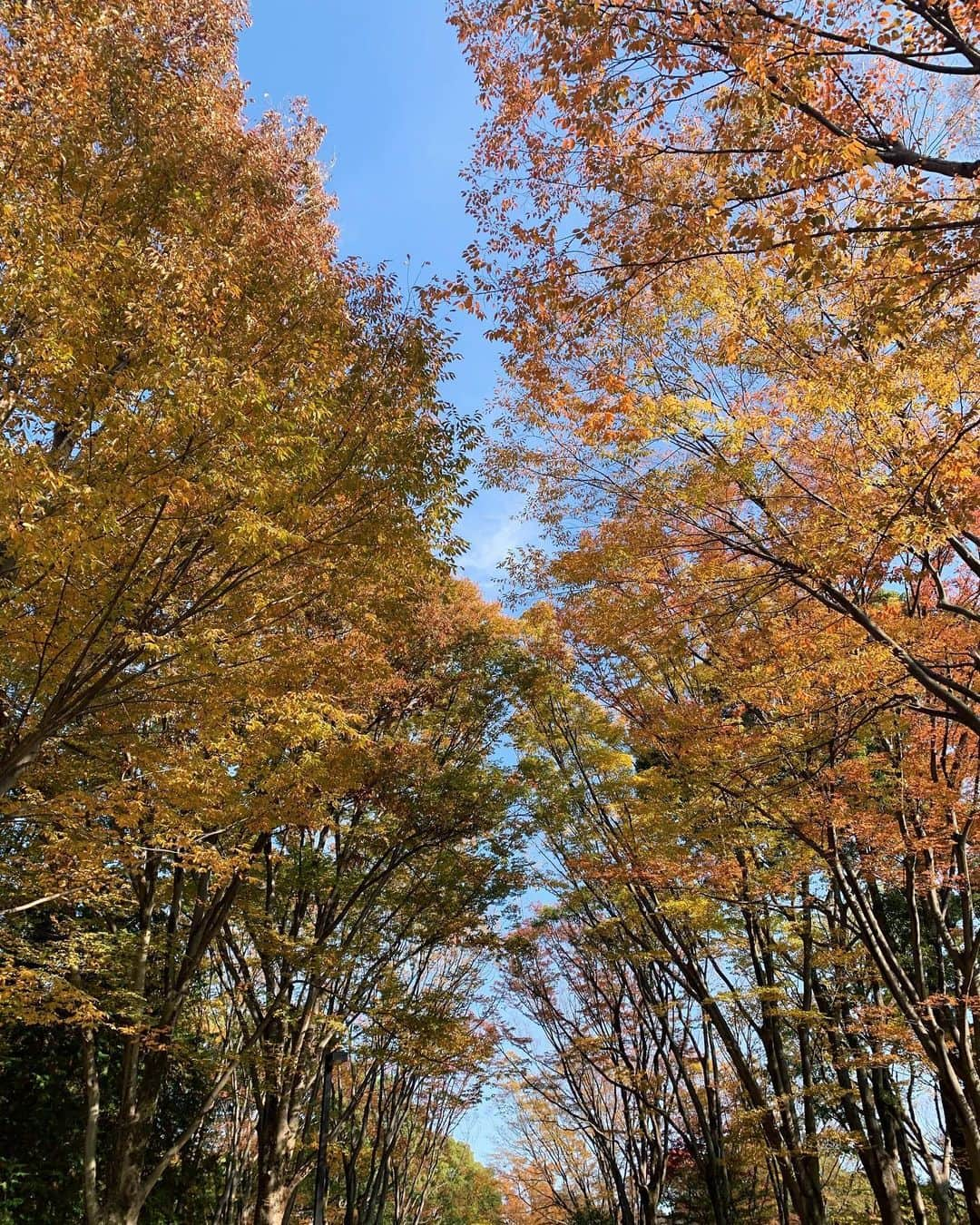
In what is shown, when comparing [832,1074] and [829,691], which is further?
[832,1074]

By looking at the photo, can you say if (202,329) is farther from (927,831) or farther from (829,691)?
(927,831)

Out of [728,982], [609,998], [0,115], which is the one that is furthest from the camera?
[609,998]

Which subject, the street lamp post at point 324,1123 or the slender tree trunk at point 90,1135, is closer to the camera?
the slender tree trunk at point 90,1135

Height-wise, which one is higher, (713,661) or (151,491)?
(713,661)

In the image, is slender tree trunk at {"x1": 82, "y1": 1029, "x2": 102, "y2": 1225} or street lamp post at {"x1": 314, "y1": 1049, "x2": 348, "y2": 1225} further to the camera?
street lamp post at {"x1": 314, "y1": 1049, "x2": 348, "y2": 1225}

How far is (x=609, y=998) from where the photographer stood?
13.5 metres

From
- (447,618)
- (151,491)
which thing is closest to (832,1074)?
(447,618)

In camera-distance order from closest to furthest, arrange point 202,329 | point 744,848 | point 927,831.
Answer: point 202,329 → point 927,831 → point 744,848

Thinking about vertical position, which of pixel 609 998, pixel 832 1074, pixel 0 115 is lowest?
pixel 832 1074

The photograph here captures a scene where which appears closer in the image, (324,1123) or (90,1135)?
(90,1135)

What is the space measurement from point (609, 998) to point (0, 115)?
47.5ft

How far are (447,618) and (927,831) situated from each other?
681cm

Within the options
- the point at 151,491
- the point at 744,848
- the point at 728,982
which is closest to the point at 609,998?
the point at 728,982

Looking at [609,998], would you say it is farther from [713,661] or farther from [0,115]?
[0,115]
